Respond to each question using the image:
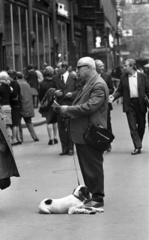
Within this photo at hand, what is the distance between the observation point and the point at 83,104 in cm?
821

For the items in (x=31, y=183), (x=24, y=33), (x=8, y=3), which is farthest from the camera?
(x=24, y=33)

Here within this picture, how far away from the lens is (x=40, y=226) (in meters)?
7.45

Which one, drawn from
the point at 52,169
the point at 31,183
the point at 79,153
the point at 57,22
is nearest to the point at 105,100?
the point at 79,153

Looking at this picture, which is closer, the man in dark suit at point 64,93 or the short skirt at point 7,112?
the man in dark suit at point 64,93

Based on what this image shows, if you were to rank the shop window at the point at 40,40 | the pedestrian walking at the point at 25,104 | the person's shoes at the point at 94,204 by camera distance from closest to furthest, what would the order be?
the person's shoes at the point at 94,204 → the pedestrian walking at the point at 25,104 → the shop window at the point at 40,40

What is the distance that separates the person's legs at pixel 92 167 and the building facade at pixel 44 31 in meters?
17.6

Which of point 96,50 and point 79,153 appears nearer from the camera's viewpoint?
point 79,153

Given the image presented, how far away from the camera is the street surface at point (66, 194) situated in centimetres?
709

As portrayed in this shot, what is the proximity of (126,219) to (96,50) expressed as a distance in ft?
134

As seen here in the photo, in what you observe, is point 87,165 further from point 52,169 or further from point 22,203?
point 52,169

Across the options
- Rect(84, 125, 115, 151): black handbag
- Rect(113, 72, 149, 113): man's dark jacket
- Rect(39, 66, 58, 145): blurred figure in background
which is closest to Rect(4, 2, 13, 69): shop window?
Rect(39, 66, 58, 145): blurred figure in background

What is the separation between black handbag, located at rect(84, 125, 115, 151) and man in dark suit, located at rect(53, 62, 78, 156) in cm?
587

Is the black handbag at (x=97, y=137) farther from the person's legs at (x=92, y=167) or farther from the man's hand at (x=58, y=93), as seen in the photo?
the man's hand at (x=58, y=93)

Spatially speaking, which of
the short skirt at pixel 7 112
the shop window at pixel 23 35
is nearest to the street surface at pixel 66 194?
the short skirt at pixel 7 112
